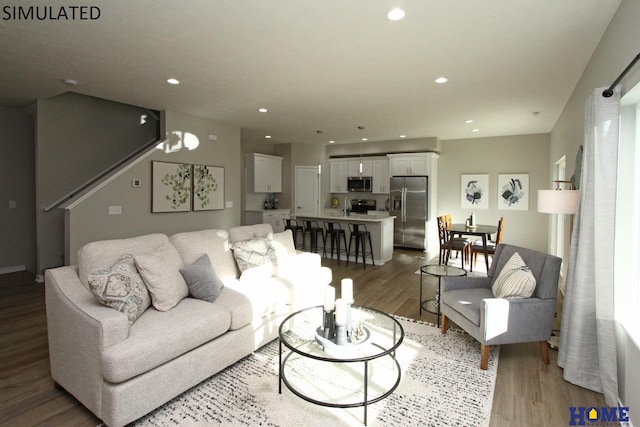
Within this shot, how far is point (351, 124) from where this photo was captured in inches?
269

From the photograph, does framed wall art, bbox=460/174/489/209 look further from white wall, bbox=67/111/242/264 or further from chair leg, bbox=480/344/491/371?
chair leg, bbox=480/344/491/371

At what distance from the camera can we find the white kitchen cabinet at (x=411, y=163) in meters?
8.42

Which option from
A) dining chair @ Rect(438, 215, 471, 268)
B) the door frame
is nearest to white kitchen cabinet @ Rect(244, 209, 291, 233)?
the door frame

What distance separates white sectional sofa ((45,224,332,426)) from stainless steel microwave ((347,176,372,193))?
629 cm

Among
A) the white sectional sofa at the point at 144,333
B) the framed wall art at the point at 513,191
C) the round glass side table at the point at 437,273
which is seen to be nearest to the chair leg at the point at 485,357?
the round glass side table at the point at 437,273

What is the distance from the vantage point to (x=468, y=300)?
3139 millimetres

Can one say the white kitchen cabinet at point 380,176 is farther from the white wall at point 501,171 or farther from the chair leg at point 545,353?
the chair leg at point 545,353

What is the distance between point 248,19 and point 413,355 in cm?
310

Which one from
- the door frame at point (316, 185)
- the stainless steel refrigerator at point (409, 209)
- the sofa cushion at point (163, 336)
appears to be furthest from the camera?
the door frame at point (316, 185)

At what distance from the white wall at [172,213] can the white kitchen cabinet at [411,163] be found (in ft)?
13.2

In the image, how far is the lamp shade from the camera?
3.20 m

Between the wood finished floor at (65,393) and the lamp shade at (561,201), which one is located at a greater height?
the lamp shade at (561,201)

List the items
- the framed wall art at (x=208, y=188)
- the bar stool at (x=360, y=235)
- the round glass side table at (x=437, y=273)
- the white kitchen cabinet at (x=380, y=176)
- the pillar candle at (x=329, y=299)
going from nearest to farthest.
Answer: the pillar candle at (x=329, y=299)
the round glass side table at (x=437, y=273)
the framed wall art at (x=208, y=188)
the bar stool at (x=360, y=235)
the white kitchen cabinet at (x=380, y=176)

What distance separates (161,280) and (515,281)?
9.42 ft
